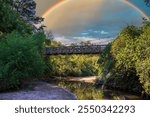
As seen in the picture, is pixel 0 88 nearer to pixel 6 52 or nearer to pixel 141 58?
pixel 6 52

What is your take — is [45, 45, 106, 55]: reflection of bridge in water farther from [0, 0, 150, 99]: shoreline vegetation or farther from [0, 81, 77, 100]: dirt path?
[0, 81, 77, 100]: dirt path

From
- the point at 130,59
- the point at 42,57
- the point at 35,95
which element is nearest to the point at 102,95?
the point at 130,59

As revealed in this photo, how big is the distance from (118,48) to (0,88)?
1670cm

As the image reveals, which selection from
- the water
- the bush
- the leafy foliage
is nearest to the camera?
the bush

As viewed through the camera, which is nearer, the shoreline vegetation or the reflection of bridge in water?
the shoreline vegetation

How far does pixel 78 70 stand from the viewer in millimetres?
79062

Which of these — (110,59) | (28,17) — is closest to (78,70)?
(28,17)

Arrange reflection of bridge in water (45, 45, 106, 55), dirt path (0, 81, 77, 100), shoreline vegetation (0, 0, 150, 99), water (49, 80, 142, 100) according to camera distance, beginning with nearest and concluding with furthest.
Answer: dirt path (0, 81, 77, 100) → shoreline vegetation (0, 0, 150, 99) → water (49, 80, 142, 100) → reflection of bridge in water (45, 45, 106, 55)

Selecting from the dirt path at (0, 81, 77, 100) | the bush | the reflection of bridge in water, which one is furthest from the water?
the reflection of bridge in water

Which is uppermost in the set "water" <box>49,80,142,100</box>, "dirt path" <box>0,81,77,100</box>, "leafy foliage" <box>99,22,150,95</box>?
"leafy foliage" <box>99,22,150,95</box>

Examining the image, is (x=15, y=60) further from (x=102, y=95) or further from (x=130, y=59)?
(x=130, y=59)

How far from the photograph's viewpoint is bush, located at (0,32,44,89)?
24.9 meters

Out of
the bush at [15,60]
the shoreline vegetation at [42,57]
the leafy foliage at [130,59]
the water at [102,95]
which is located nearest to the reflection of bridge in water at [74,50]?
the shoreline vegetation at [42,57]

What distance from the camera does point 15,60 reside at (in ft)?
84.4
